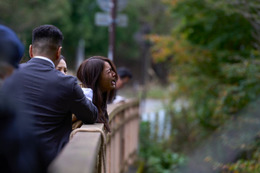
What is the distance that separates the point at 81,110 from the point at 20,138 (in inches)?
51.4

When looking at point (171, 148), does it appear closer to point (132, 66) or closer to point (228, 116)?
point (228, 116)

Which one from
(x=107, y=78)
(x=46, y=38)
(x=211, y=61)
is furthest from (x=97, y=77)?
(x=211, y=61)

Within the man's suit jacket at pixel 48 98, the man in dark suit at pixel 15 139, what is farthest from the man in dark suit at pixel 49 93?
the man in dark suit at pixel 15 139

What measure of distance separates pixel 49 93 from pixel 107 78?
1.01 meters

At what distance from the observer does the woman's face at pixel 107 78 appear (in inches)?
149

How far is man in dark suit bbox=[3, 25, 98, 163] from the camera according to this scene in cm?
283

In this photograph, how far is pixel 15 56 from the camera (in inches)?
79.4

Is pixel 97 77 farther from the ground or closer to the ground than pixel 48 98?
closer to the ground

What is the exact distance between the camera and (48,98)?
→ 2.86 meters

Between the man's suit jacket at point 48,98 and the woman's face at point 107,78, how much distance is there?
0.77 m

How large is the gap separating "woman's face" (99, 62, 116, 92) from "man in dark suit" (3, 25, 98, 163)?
2.29 ft

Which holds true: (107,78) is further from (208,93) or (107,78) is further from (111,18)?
(111,18)

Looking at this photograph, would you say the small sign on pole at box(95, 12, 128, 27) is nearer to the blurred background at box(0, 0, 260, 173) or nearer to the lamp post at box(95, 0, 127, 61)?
the lamp post at box(95, 0, 127, 61)

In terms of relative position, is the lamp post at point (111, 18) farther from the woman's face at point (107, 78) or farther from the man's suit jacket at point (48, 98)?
the man's suit jacket at point (48, 98)
